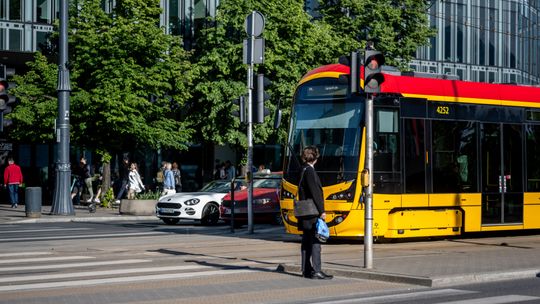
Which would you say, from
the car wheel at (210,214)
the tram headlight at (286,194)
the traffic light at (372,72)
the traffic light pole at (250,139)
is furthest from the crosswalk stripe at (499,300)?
the car wheel at (210,214)

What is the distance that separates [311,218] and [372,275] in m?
1.17

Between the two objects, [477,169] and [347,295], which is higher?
[477,169]

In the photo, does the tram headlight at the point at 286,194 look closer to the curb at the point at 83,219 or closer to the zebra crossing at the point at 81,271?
the zebra crossing at the point at 81,271

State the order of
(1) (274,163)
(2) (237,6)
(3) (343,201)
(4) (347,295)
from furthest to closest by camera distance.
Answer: (1) (274,163) < (2) (237,6) < (3) (343,201) < (4) (347,295)

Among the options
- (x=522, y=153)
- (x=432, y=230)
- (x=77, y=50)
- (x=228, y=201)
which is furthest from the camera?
(x=77, y=50)

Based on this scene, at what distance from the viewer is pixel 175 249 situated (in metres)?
18.2

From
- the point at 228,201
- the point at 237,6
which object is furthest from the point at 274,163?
the point at 228,201

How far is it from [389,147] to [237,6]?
2457 cm

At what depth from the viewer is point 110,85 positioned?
115 ft

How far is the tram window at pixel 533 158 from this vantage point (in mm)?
21438

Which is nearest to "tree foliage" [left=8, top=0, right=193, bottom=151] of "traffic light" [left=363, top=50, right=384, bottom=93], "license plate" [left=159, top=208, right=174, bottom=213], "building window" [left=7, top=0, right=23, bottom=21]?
"building window" [left=7, top=0, right=23, bottom=21]

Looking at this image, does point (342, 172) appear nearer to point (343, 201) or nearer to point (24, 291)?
point (343, 201)

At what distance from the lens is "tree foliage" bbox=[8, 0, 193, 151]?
3516 centimetres

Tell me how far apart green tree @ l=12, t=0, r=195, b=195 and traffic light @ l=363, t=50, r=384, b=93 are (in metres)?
21.6
